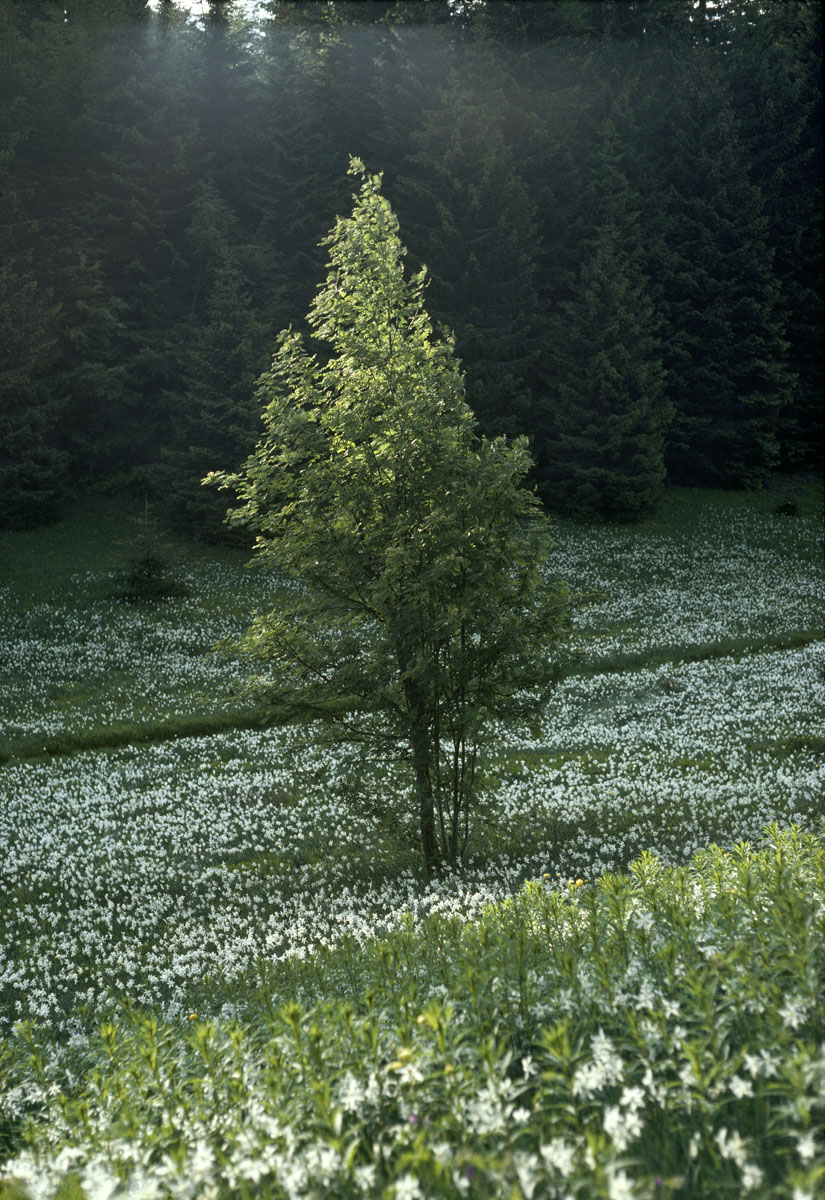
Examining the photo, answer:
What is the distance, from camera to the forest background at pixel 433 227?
44781mm

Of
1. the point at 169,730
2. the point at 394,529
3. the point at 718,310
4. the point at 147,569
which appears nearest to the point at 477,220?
the point at 718,310

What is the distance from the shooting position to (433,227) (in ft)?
168

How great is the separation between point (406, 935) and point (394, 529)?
600 cm

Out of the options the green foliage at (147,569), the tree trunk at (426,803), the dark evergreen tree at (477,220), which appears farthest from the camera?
the dark evergreen tree at (477,220)

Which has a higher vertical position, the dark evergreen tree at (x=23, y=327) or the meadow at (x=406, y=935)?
the dark evergreen tree at (x=23, y=327)

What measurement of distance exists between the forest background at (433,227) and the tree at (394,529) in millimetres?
28199

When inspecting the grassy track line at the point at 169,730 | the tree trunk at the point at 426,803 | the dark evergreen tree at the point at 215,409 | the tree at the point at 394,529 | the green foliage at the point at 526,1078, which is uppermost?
the dark evergreen tree at the point at 215,409

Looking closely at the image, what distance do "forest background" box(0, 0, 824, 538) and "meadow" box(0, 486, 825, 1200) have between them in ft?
54.7

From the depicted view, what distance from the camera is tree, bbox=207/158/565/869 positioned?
11297mm

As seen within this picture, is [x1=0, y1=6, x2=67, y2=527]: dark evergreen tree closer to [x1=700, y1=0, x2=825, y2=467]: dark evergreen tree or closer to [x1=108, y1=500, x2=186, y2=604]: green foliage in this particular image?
[x1=108, y1=500, x2=186, y2=604]: green foliage

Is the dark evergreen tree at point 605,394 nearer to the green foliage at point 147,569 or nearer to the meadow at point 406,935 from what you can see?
the meadow at point 406,935

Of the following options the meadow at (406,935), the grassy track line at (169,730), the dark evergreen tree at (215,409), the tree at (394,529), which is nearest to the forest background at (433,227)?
the dark evergreen tree at (215,409)

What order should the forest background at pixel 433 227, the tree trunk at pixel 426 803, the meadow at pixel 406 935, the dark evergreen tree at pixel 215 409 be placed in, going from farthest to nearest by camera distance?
1. the forest background at pixel 433 227
2. the dark evergreen tree at pixel 215 409
3. the tree trunk at pixel 426 803
4. the meadow at pixel 406 935

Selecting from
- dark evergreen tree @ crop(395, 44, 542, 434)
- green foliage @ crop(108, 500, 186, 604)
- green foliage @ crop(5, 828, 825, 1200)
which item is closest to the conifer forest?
green foliage @ crop(5, 828, 825, 1200)
